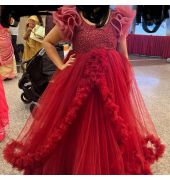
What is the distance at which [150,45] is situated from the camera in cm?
752

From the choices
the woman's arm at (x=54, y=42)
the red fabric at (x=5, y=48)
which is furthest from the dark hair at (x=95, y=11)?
the red fabric at (x=5, y=48)

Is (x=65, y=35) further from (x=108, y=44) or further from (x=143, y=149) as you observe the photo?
(x=143, y=149)

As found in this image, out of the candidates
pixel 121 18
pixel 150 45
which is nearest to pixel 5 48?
pixel 121 18

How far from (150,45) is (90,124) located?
6.42 metres

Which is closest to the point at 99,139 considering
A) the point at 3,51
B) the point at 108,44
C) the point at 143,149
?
Answer: the point at 143,149

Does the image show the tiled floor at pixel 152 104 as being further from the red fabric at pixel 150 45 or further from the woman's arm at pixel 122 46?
the red fabric at pixel 150 45

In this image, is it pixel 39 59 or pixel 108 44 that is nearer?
pixel 108 44

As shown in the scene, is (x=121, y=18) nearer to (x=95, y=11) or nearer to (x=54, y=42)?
(x=54, y=42)

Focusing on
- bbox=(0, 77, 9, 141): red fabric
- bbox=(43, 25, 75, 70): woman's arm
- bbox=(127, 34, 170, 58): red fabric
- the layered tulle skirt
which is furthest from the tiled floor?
bbox=(127, 34, 170, 58): red fabric

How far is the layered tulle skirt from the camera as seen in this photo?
1.44m

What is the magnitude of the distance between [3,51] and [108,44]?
3244 mm

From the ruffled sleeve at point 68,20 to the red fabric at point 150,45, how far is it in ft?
19.9

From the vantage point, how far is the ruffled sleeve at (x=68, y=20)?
4.66ft
